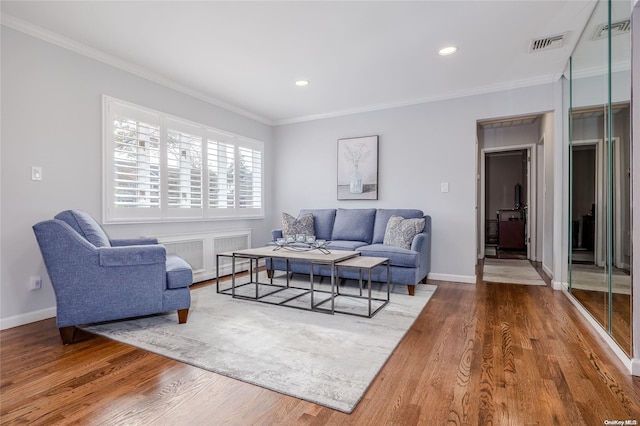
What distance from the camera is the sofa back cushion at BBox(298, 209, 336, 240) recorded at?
4.91 meters

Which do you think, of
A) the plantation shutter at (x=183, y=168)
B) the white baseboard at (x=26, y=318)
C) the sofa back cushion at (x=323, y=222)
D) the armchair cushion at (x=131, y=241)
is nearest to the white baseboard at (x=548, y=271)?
the sofa back cushion at (x=323, y=222)

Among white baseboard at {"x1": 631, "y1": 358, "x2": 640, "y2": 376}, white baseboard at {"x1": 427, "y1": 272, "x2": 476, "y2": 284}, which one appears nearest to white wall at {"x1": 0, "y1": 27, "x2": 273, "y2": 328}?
white baseboard at {"x1": 427, "y1": 272, "x2": 476, "y2": 284}

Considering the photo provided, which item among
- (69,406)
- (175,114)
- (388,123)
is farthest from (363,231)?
(69,406)

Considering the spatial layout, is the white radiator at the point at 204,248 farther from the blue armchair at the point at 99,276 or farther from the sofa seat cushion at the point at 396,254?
the sofa seat cushion at the point at 396,254

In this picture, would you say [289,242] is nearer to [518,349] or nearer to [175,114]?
[175,114]

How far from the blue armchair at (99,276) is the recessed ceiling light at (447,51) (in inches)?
122

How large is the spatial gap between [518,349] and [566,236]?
2.02 meters

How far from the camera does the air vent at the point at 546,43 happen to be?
Result: 3011mm

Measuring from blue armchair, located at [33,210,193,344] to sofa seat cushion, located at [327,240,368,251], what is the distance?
6.31ft

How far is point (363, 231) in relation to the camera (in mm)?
4582

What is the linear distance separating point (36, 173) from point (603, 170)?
14.9ft

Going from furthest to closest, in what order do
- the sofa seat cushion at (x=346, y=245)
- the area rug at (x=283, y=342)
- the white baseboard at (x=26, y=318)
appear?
the sofa seat cushion at (x=346, y=245) → the white baseboard at (x=26, y=318) → the area rug at (x=283, y=342)

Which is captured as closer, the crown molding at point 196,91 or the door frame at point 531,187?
the crown molding at point 196,91

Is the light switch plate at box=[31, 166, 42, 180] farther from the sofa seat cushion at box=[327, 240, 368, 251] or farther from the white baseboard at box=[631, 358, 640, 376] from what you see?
the white baseboard at box=[631, 358, 640, 376]
